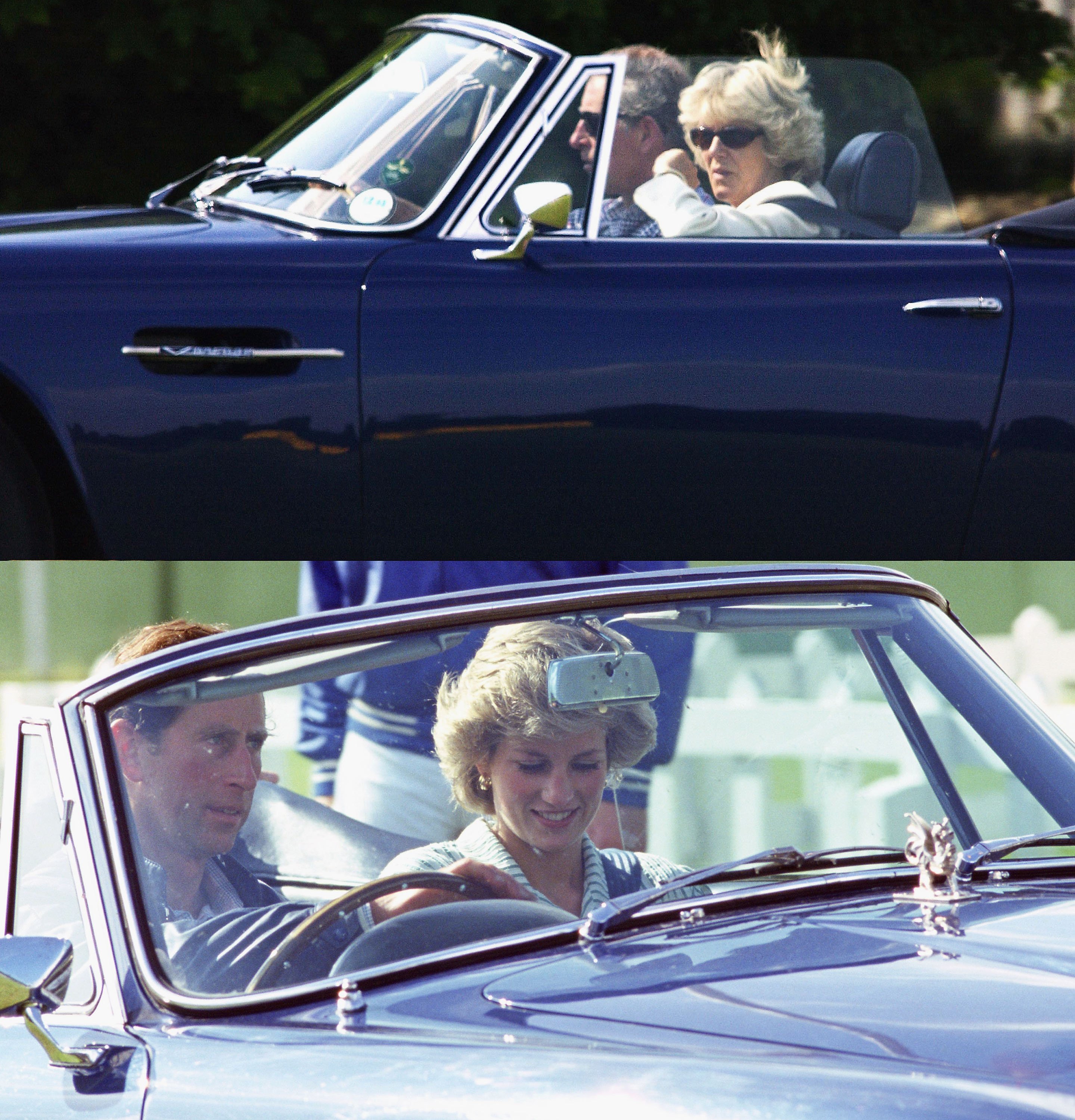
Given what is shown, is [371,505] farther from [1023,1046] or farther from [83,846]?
[1023,1046]

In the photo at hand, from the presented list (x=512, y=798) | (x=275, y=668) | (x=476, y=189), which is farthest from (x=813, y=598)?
(x=476, y=189)

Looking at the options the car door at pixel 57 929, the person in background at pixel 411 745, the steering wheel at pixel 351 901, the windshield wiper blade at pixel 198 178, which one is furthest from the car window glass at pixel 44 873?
the windshield wiper blade at pixel 198 178

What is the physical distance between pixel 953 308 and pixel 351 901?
2242mm

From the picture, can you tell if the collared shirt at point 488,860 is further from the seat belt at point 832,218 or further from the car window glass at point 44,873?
the seat belt at point 832,218

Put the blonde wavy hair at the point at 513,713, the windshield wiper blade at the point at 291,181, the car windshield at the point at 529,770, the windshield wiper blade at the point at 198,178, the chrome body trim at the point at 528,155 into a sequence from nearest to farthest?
the car windshield at the point at 529,770, the blonde wavy hair at the point at 513,713, the chrome body trim at the point at 528,155, the windshield wiper blade at the point at 291,181, the windshield wiper blade at the point at 198,178

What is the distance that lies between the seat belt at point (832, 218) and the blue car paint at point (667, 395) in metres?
0.14

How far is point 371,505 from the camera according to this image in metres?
3.78

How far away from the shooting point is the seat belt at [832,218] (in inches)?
154

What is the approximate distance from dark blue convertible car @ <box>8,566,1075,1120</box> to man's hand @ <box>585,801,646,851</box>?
0.07 ft

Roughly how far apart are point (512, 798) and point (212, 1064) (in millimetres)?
554

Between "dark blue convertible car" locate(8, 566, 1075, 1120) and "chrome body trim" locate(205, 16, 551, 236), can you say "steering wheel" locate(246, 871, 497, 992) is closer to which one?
"dark blue convertible car" locate(8, 566, 1075, 1120)

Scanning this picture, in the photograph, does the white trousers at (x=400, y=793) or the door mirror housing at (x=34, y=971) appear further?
the white trousers at (x=400, y=793)

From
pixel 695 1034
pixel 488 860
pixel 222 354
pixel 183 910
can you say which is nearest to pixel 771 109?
pixel 222 354

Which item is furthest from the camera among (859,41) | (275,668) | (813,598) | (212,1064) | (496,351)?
(859,41)
